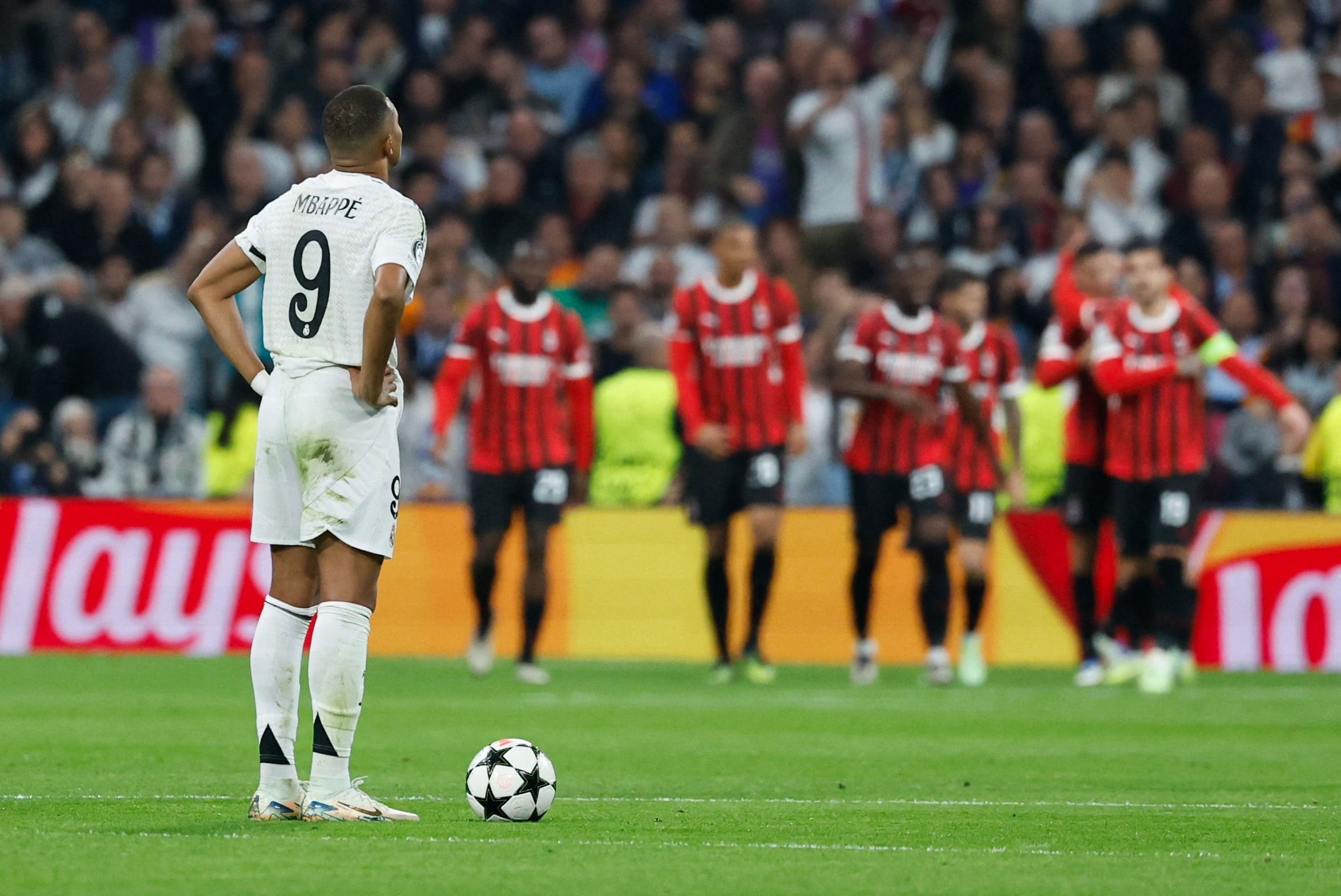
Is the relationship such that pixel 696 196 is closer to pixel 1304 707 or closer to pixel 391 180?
pixel 391 180

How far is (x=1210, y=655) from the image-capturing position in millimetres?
14836

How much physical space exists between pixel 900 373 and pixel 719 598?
173cm

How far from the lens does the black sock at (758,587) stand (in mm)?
13609

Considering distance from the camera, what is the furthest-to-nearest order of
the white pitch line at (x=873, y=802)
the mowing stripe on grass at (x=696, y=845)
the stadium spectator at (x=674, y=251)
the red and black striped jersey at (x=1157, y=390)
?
1. the stadium spectator at (x=674, y=251)
2. the red and black striped jersey at (x=1157, y=390)
3. the white pitch line at (x=873, y=802)
4. the mowing stripe on grass at (x=696, y=845)

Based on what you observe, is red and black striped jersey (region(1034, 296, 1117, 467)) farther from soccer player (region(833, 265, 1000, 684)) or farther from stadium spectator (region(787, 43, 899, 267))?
stadium spectator (region(787, 43, 899, 267))

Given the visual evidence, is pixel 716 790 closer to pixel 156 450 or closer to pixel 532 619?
pixel 532 619

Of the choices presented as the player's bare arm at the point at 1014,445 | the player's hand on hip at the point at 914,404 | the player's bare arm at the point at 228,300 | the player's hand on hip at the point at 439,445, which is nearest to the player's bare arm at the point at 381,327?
the player's bare arm at the point at 228,300

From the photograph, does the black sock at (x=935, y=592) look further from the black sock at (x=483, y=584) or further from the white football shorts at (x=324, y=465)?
the white football shorts at (x=324, y=465)

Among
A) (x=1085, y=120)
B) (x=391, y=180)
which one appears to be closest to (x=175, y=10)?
(x=391, y=180)

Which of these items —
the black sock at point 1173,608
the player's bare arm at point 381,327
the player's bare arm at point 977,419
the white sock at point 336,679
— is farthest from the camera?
the player's bare arm at point 977,419

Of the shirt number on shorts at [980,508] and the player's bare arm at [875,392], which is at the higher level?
the player's bare arm at [875,392]

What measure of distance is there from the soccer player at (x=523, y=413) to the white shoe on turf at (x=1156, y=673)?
3466 millimetres

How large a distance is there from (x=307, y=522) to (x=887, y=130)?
1302cm

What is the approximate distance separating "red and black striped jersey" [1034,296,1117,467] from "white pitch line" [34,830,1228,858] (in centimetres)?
735
